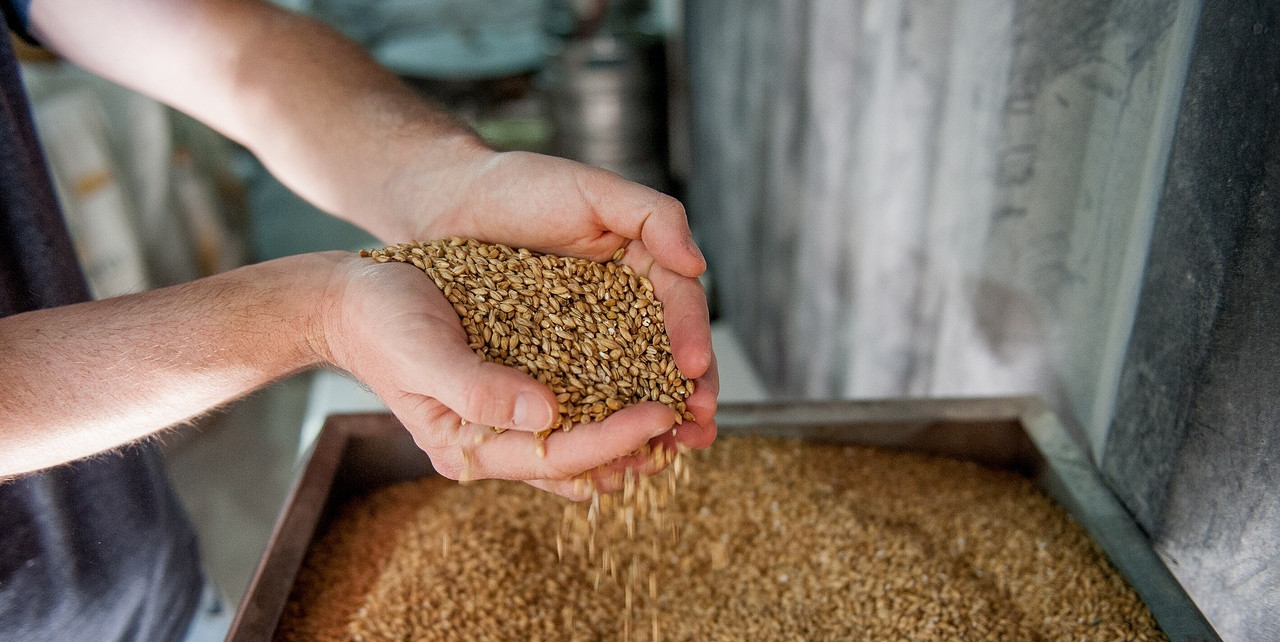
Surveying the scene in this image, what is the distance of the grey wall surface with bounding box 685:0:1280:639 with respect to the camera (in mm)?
1080

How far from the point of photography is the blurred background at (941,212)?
1110mm

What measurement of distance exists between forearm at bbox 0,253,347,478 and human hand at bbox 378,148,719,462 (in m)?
0.29

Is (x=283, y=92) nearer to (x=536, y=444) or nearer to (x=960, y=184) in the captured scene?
(x=536, y=444)

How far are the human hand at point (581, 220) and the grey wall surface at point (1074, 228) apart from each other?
0.70 m

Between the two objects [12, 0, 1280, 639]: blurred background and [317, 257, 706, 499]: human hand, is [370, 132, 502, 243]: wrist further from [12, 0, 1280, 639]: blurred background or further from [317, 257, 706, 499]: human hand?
[317, 257, 706, 499]: human hand

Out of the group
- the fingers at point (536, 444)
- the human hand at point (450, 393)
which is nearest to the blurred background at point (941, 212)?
the human hand at point (450, 393)

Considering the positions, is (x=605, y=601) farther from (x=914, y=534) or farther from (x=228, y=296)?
(x=228, y=296)

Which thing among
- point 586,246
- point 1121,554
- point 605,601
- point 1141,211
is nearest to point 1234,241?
point 1141,211

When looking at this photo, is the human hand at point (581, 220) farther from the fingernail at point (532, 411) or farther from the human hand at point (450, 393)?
the fingernail at point (532, 411)

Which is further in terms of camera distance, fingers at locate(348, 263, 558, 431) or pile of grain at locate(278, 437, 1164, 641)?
pile of grain at locate(278, 437, 1164, 641)

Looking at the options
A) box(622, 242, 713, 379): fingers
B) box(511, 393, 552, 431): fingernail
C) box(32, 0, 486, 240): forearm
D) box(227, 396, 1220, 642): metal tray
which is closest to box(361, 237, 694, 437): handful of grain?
box(622, 242, 713, 379): fingers

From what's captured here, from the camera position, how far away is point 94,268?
10.9 ft

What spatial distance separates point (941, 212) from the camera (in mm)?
1936

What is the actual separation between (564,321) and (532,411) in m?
0.31
